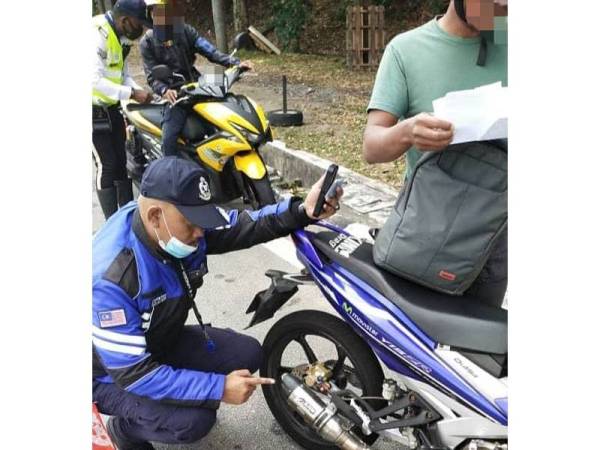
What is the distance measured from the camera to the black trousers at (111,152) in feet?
13.6

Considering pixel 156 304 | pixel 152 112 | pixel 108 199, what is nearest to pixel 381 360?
pixel 156 304

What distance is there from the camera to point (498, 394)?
5.73 feet

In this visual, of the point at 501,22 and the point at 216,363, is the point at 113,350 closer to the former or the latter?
the point at 216,363

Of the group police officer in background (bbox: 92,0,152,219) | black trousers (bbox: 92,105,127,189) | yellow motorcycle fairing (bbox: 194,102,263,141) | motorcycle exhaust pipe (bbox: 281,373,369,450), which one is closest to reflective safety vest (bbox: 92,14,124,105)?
police officer in background (bbox: 92,0,152,219)

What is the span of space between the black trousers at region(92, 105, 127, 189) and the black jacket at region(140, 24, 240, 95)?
1.61 ft

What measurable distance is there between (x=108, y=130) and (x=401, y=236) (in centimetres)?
283

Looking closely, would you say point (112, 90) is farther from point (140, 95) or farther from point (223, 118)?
point (223, 118)

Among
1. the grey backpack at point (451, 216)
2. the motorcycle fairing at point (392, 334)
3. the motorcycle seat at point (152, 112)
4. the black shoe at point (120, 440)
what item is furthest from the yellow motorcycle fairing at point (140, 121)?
the grey backpack at point (451, 216)

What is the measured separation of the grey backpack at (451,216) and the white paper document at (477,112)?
0.40ft

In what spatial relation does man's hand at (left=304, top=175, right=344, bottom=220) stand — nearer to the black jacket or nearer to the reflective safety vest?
the reflective safety vest

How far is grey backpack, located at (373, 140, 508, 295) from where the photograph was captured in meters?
1.70

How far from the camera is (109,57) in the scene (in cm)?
402

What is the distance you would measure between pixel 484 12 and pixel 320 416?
4.47 ft
